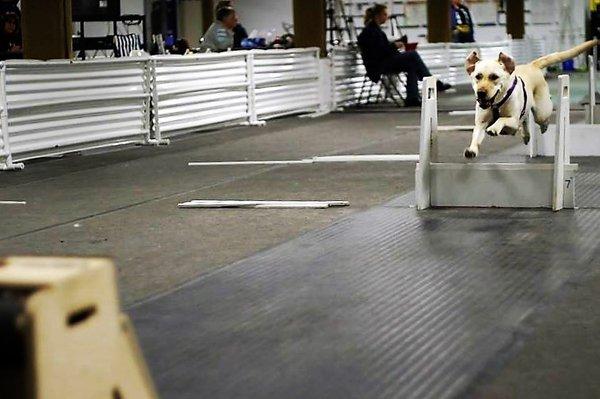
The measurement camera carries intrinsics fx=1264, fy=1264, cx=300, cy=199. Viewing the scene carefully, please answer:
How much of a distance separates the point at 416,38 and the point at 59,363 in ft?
102

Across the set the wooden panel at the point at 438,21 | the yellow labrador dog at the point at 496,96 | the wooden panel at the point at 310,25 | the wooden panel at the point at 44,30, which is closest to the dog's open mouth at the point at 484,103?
the yellow labrador dog at the point at 496,96

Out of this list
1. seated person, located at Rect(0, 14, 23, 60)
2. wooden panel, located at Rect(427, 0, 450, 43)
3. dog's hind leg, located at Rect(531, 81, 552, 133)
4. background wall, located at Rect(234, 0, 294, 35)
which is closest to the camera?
dog's hind leg, located at Rect(531, 81, 552, 133)

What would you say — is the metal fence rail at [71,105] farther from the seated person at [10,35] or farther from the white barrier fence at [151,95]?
the seated person at [10,35]

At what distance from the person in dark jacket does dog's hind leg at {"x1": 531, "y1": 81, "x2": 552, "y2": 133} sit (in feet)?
56.4

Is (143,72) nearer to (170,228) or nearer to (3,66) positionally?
(3,66)

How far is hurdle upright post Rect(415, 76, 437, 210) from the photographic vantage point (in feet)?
22.2

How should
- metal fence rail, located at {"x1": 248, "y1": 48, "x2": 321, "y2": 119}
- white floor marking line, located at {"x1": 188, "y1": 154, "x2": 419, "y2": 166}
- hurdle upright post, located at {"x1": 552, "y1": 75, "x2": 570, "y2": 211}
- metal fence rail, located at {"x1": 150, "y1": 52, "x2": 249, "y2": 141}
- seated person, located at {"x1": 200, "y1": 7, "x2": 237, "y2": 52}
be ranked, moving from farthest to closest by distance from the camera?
seated person, located at {"x1": 200, "y1": 7, "x2": 237, "y2": 52}, metal fence rail, located at {"x1": 248, "y1": 48, "x2": 321, "y2": 119}, metal fence rail, located at {"x1": 150, "y1": 52, "x2": 249, "y2": 141}, white floor marking line, located at {"x1": 188, "y1": 154, "x2": 419, "y2": 166}, hurdle upright post, located at {"x1": 552, "y1": 75, "x2": 570, "y2": 211}

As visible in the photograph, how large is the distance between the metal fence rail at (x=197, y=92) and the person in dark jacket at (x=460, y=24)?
1179 cm

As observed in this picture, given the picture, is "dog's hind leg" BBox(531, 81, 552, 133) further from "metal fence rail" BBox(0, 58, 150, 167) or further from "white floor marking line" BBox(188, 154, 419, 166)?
"metal fence rail" BBox(0, 58, 150, 167)

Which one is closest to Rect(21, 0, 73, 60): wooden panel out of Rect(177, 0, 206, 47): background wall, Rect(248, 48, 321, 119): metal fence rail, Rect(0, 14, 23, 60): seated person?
Rect(248, 48, 321, 119): metal fence rail

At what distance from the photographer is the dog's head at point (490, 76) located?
6879 mm

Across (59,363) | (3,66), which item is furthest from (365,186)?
(59,363)

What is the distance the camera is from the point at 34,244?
19.3ft

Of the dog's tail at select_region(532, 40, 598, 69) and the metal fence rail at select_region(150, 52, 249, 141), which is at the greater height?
the dog's tail at select_region(532, 40, 598, 69)
